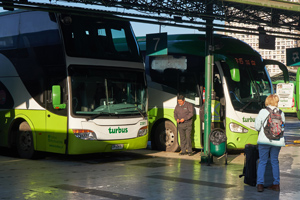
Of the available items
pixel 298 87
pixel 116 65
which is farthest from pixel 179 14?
pixel 298 87

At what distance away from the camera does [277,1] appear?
44.5 ft

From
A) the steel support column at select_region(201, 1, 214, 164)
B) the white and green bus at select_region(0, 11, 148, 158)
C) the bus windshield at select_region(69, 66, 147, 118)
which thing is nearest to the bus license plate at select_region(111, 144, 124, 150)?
the white and green bus at select_region(0, 11, 148, 158)

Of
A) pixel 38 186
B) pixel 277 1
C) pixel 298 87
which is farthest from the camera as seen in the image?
pixel 298 87

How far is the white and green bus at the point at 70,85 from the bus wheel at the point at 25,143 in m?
0.03

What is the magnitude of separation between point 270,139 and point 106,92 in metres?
5.28

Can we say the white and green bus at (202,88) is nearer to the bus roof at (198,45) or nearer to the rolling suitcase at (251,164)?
the bus roof at (198,45)

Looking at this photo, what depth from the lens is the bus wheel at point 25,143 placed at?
1442 cm

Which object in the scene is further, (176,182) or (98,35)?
(98,35)

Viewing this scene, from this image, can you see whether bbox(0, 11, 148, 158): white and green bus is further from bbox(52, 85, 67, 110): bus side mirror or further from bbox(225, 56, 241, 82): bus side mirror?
bbox(225, 56, 241, 82): bus side mirror

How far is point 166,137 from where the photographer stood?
54.7 feet

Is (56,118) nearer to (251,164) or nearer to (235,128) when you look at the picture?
(235,128)

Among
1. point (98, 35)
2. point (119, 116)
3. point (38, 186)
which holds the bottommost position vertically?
point (38, 186)

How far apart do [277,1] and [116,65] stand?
4291 mm

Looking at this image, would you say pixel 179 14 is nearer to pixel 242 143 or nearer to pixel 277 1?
pixel 277 1
